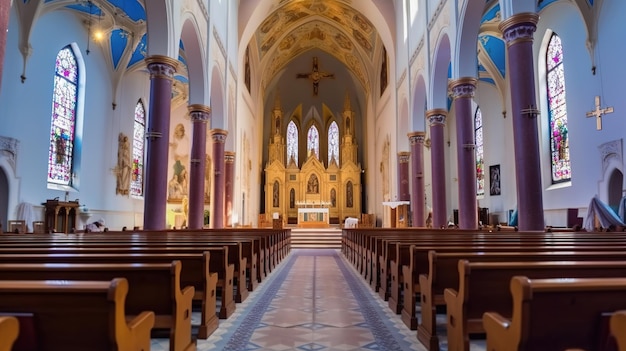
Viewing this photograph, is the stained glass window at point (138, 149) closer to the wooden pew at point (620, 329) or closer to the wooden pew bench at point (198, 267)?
the wooden pew bench at point (198, 267)

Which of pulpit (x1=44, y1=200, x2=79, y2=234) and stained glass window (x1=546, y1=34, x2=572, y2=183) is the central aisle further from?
stained glass window (x1=546, y1=34, x2=572, y2=183)

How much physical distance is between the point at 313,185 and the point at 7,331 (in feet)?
94.0

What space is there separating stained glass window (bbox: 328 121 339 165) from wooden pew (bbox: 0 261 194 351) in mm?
28703

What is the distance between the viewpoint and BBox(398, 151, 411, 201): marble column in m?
17.6

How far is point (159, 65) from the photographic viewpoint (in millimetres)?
9609

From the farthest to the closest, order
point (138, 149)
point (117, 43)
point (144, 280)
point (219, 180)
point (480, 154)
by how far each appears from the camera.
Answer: point (480, 154) < point (138, 149) < point (219, 180) < point (117, 43) < point (144, 280)

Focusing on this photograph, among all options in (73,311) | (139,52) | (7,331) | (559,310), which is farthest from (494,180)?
(7,331)

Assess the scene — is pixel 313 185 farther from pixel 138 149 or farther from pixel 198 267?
pixel 198 267

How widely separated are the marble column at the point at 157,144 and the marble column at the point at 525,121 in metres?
7.34

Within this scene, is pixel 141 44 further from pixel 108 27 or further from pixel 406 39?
pixel 406 39

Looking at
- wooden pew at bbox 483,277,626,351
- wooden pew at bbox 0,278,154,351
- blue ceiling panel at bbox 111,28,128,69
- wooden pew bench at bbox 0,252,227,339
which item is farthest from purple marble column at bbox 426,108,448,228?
wooden pew at bbox 0,278,154,351

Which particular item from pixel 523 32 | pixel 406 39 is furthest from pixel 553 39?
pixel 523 32

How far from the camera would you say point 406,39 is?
55.3 feet

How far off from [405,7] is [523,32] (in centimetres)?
1038
